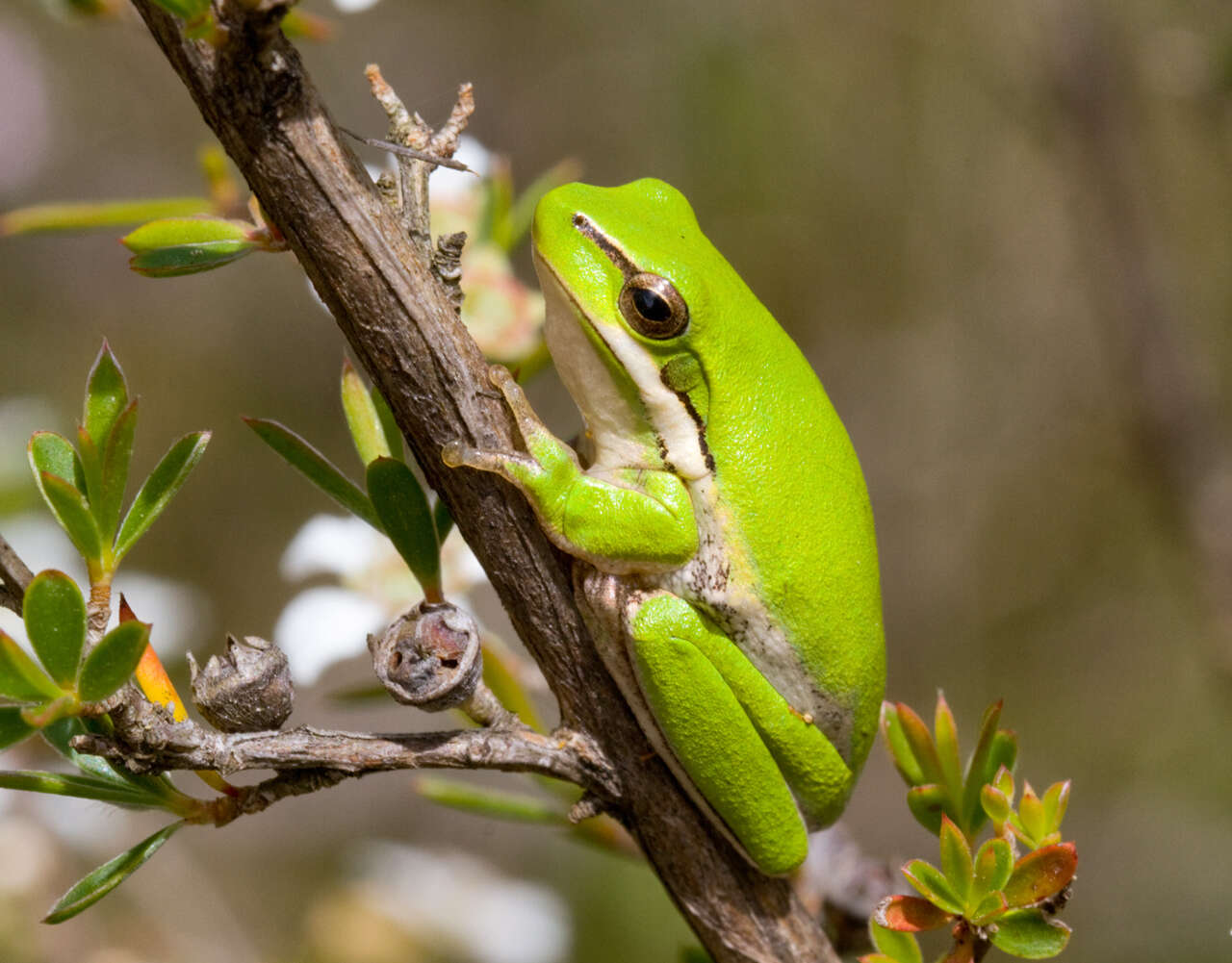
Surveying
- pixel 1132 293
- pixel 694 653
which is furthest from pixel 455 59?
pixel 694 653

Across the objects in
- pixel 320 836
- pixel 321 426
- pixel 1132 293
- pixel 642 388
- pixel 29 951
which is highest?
pixel 1132 293

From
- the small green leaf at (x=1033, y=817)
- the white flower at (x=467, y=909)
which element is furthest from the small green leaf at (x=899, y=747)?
the white flower at (x=467, y=909)

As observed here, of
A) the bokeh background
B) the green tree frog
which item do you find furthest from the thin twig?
the bokeh background

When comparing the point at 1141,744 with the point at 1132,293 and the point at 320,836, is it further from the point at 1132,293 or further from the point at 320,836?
the point at 320,836

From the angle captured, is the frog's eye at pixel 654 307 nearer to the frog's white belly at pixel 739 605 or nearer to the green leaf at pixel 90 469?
the frog's white belly at pixel 739 605

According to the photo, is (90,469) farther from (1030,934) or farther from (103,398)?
(1030,934)

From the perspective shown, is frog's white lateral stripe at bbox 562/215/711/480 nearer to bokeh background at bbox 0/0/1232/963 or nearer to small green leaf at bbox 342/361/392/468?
small green leaf at bbox 342/361/392/468

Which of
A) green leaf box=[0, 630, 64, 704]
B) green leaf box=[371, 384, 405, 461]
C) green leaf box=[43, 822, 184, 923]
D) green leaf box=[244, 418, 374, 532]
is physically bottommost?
green leaf box=[43, 822, 184, 923]
